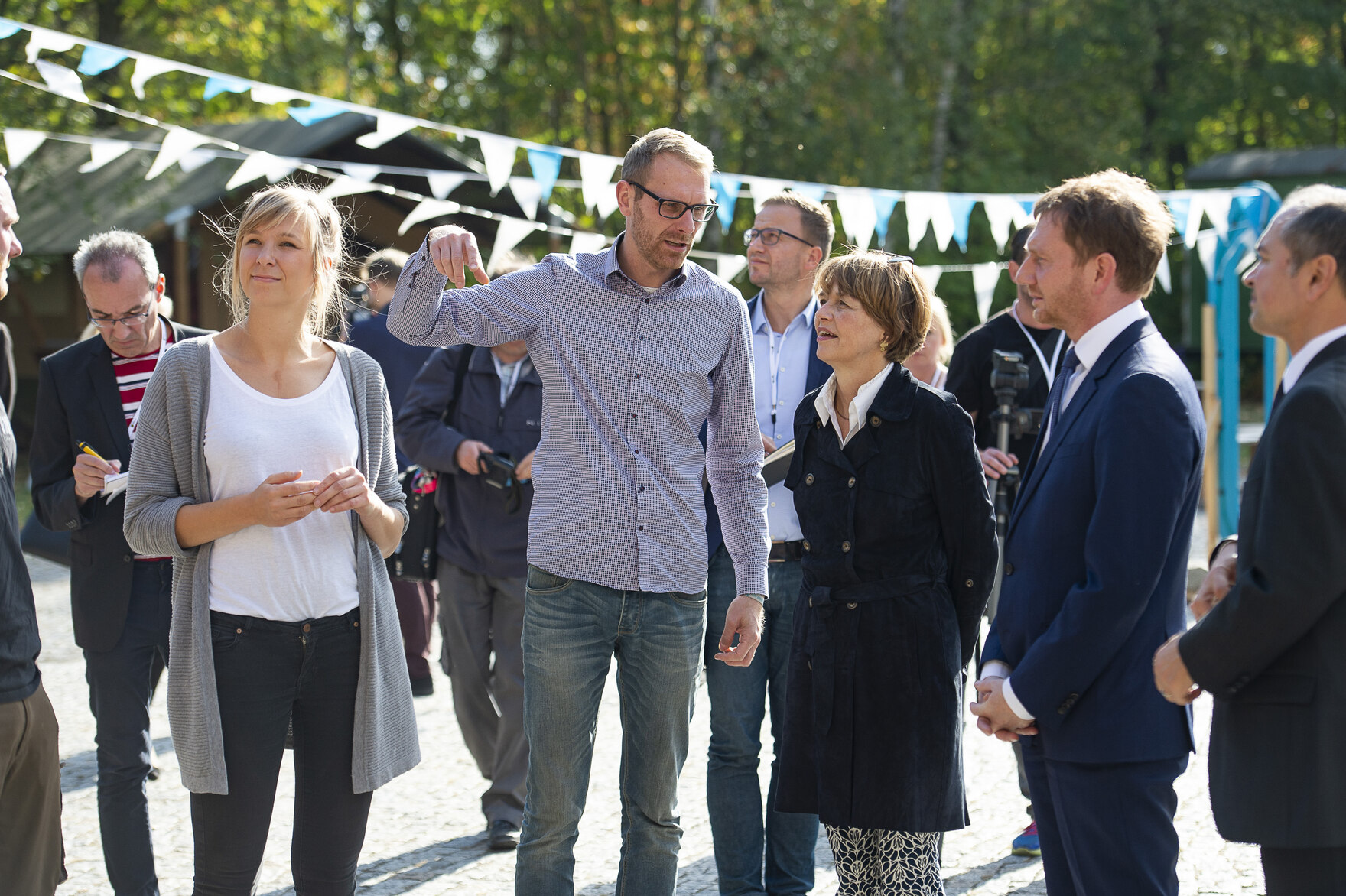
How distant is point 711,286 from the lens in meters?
3.34

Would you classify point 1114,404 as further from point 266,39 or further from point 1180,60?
point 1180,60

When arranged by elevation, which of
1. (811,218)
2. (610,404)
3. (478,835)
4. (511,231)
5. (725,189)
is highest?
(725,189)

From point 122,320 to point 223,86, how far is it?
8.53ft

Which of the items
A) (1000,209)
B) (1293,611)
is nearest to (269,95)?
(1000,209)

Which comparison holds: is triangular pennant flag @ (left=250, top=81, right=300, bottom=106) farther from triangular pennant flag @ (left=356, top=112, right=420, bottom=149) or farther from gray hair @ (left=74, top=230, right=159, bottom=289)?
gray hair @ (left=74, top=230, right=159, bottom=289)

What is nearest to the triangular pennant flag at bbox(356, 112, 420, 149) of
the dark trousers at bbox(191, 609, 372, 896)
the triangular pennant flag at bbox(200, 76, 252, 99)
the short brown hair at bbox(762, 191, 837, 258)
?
the triangular pennant flag at bbox(200, 76, 252, 99)

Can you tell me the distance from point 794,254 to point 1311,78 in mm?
27773

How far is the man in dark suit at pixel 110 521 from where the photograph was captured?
384 centimetres

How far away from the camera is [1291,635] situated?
216cm

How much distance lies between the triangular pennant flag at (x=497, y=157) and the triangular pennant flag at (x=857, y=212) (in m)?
1.86

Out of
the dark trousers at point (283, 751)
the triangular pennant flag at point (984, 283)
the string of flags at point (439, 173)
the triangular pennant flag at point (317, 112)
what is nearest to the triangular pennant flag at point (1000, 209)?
the string of flags at point (439, 173)

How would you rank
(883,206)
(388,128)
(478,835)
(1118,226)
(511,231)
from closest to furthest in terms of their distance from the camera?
(1118,226)
(478,835)
(388,128)
(511,231)
(883,206)

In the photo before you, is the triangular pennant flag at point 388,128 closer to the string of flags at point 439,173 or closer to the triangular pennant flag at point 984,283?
the string of flags at point 439,173

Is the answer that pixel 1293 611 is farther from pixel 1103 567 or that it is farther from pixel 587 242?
pixel 587 242
